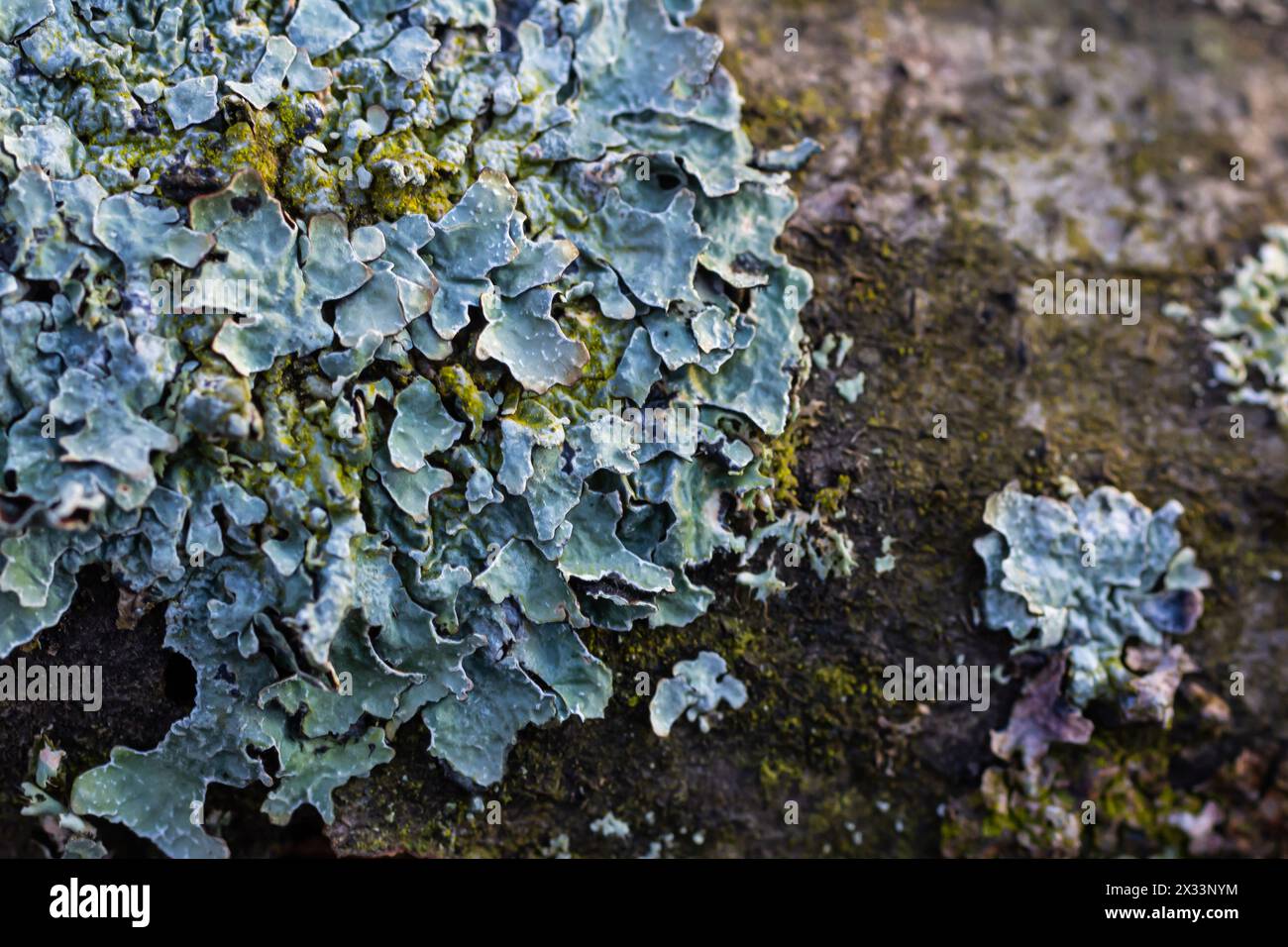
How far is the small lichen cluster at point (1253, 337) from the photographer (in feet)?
8.23

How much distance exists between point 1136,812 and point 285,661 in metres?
1.98

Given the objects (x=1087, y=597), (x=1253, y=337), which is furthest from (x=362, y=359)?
(x=1253, y=337)

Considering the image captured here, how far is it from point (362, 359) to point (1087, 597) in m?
1.74

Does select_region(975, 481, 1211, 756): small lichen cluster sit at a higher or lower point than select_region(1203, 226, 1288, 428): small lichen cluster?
lower

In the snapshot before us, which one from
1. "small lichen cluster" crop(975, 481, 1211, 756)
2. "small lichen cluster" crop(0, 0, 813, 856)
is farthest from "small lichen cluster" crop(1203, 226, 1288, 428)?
"small lichen cluster" crop(0, 0, 813, 856)

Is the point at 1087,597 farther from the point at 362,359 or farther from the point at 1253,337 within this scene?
the point at 362,359

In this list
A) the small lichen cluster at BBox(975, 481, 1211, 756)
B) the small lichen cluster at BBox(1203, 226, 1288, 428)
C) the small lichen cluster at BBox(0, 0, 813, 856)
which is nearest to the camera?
the small lichen cluster at BBox(0, 0, 813, 856)

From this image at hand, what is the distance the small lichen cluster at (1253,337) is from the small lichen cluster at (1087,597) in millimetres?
405

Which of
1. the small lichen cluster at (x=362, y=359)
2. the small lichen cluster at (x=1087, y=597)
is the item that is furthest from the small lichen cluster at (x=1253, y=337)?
the small lichen cluster at (x=362, y=359)

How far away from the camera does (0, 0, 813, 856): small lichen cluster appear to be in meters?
1.83

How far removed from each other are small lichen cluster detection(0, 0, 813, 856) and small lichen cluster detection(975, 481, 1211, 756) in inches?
25.1

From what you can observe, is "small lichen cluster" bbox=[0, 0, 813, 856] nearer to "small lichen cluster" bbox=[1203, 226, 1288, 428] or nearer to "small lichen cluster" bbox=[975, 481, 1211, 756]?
"small lichen cluster" bbox=[975, 481, 1211, 756]

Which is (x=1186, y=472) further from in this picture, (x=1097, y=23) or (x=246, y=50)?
(x=246, y=50)

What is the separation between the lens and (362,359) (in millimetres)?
1909
